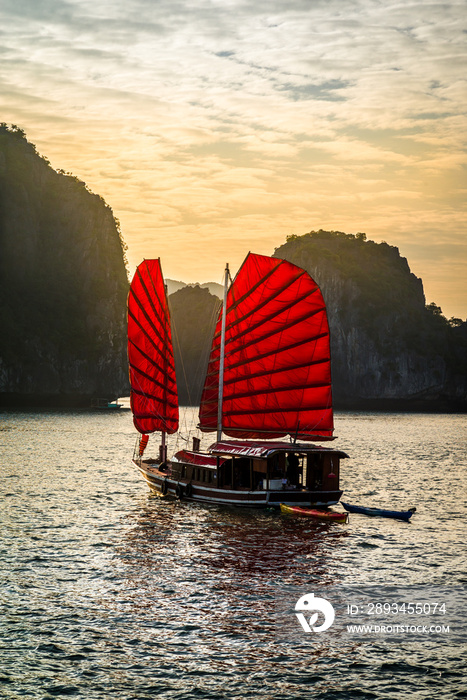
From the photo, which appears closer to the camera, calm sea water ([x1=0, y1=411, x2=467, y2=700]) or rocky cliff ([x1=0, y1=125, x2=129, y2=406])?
calm sea water ([x1=0, y1=411, x2=467, y2=700])

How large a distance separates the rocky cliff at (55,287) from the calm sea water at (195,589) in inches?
4428

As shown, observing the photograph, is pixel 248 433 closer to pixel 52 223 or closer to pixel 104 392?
pixel 104 392

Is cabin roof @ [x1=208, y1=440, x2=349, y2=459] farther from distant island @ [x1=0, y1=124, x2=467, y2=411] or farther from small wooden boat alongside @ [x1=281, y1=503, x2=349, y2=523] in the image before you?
distant island @ [x1=0, y1=124, x2=467, y2=411]

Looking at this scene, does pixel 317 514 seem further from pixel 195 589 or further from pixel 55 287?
pixel 55 287

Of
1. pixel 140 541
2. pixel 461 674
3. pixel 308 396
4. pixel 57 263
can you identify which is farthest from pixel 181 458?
pixel 57 263

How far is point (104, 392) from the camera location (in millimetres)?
159125

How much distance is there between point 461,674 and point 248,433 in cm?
2076

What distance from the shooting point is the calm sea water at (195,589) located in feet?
47.7

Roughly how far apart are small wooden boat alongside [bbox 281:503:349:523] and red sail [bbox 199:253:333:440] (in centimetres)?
390

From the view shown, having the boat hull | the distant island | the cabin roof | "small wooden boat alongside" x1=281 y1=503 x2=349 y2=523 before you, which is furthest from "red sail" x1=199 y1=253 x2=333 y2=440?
the distant island

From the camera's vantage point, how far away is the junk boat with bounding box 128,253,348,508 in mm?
31234

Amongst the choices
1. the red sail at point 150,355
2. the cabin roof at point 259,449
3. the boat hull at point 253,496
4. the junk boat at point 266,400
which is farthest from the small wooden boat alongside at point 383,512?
the red sail at point 150,355

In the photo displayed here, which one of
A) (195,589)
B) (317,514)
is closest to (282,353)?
(317,514)

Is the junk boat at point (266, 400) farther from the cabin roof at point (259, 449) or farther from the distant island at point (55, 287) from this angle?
the distant island at point (55, 287)
